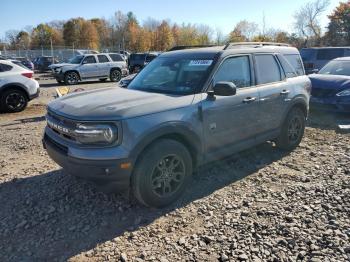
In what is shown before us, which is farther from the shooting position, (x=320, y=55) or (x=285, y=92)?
(x=320, y=55)

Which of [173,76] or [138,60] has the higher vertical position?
[138,60]

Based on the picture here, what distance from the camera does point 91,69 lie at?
21.0 metres

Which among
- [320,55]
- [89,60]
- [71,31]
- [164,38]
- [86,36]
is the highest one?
[71,31]

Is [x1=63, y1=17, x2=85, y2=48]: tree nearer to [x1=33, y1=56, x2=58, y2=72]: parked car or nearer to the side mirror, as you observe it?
[x1=33, y1=56, x2=58, y2=72]: parked car

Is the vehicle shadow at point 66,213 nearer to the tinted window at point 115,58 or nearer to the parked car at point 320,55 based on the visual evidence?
the parked car at point 320,55

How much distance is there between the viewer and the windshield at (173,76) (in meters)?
4.62

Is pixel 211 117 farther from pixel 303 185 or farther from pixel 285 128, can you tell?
pixel 285 128

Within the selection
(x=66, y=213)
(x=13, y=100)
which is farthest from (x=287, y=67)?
(x=13, y=100)

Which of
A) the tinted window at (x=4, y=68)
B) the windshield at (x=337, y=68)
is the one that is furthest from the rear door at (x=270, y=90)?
the tinted window at (x=4, y=68)

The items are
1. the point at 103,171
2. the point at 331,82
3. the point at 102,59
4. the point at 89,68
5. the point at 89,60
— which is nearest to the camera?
the point at 103,171

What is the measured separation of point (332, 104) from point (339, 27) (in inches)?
2110

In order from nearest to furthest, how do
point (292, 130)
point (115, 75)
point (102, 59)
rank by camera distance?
1. point (292, 130)
2. point (102, 59)
3. point (115, 75)

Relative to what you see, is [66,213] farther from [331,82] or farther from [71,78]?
[71,78]

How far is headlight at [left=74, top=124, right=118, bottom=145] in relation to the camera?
12.1ft
